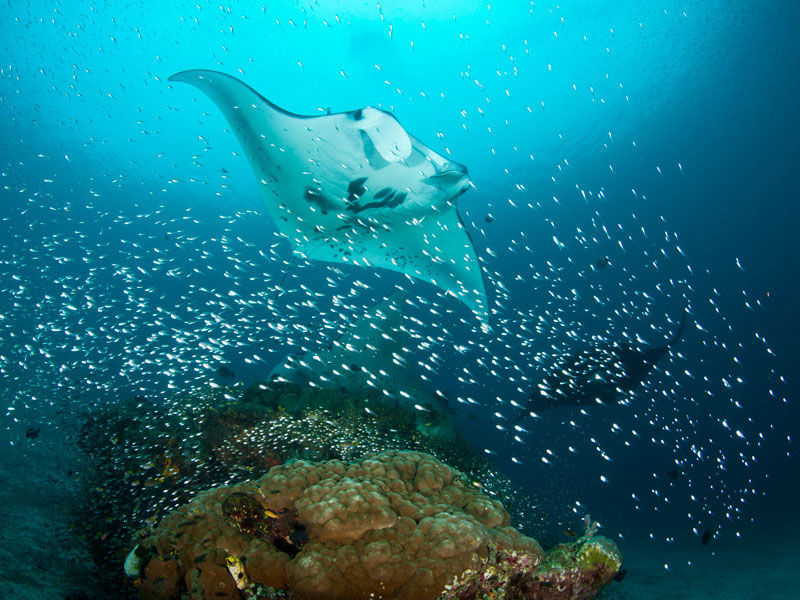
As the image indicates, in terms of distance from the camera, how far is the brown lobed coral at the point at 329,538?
2.56 m

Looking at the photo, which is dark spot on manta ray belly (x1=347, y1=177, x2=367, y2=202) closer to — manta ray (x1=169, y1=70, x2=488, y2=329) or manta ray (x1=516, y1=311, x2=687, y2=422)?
manta ray (x1=169, y1=70, x2=488, y2=329)

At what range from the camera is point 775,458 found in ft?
123

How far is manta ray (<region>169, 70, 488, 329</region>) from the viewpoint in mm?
5406

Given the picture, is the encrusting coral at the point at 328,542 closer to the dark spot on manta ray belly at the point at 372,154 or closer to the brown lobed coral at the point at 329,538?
the brown lobed coral at the point at 329,538

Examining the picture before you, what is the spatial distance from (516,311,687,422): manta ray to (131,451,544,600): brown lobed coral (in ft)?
21.1

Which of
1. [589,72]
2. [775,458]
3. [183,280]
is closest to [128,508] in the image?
[589,72]

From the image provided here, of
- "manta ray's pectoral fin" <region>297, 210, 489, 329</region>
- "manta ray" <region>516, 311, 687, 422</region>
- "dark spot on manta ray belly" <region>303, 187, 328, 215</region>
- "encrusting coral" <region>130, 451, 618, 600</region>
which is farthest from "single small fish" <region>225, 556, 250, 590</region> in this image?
"manta ray" <region>516, 311, 687, 422</region>

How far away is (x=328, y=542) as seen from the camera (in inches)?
112

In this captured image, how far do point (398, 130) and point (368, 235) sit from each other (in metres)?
3.36

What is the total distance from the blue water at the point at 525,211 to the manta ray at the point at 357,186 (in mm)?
1577

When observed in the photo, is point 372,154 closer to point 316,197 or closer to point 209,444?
point 316,197

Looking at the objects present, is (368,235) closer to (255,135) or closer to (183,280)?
(255,135)

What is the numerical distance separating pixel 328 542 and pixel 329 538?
0.09ft

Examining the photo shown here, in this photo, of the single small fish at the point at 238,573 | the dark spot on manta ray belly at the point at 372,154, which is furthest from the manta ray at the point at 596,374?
the single small fish at the point at 238,573
